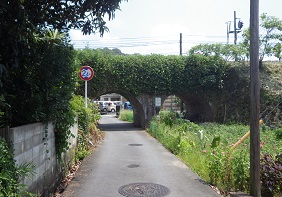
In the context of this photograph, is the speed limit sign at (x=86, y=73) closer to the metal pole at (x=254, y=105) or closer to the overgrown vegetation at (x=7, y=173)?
the metal pole at (x=254, y=105)

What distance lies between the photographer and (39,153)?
190 inches

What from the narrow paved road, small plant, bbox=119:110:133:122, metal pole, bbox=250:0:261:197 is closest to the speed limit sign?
the narrow paved road

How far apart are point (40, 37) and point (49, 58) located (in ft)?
1.38

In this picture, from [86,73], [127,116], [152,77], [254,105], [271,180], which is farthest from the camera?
[127,116]

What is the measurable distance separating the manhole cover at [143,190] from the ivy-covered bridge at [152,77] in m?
13.4

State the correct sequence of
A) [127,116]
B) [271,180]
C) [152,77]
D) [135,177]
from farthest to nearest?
1. [127,116]
2. [152,77]
3. [135,177]
4. [271,180]

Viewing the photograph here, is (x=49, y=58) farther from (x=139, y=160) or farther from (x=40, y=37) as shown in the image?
(x=139, y=160)

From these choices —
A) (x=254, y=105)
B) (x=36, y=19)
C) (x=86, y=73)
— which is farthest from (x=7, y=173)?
(x=86, y=73)

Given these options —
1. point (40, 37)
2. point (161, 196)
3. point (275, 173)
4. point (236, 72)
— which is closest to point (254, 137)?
point (275, 173)

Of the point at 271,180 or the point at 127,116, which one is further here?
the point at 127,116

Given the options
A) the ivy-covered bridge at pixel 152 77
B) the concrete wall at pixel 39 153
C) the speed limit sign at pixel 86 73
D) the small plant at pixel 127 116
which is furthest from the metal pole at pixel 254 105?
the small plant at pixel 127 116

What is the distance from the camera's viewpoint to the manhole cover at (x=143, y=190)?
5.52 m

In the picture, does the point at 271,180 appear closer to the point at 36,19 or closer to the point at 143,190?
the point at 143,190

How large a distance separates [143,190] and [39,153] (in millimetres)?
2214
